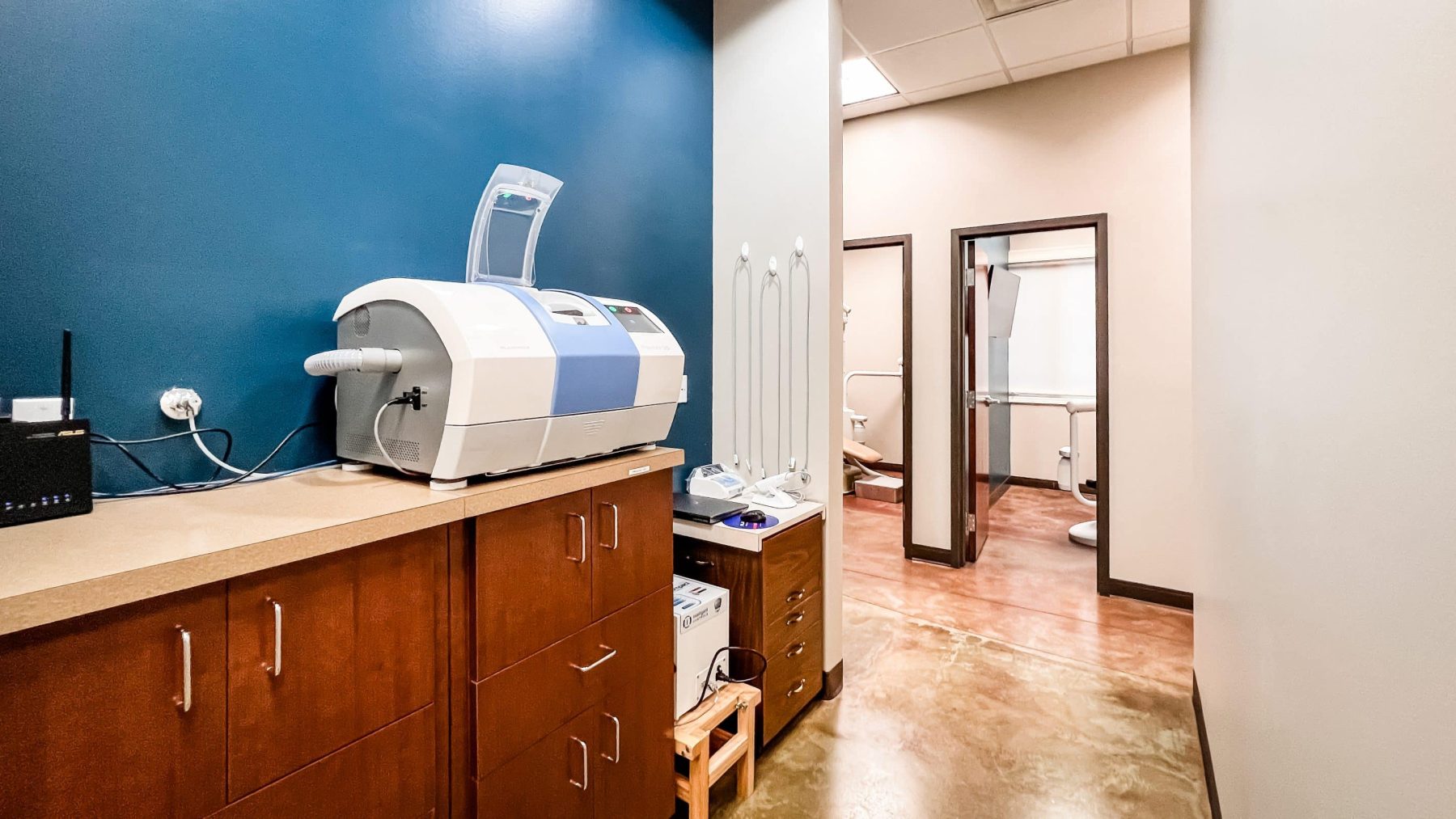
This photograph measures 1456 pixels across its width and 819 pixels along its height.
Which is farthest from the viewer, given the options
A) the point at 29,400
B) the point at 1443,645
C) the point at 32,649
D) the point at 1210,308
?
the point at 1210,308

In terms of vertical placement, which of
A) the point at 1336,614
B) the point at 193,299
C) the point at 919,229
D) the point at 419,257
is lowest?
the point at 1336,614

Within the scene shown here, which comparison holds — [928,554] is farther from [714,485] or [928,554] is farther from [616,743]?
[616,743]

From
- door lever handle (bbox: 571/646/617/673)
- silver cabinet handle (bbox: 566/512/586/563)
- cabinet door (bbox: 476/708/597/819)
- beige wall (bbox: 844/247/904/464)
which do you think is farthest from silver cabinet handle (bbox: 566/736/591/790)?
beige wall (bbox: 844/247/904/464)

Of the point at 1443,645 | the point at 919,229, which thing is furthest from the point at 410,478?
the point at 919,229

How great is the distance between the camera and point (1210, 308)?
6.16 feet

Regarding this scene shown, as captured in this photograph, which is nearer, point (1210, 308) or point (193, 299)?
point (193, 299)

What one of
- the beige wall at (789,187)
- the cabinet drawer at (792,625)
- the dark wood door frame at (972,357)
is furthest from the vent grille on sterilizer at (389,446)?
the dark wood door frame at (972,357)

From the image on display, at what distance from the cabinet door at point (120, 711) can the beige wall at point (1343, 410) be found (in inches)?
51.7

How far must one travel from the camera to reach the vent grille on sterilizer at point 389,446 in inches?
47.5

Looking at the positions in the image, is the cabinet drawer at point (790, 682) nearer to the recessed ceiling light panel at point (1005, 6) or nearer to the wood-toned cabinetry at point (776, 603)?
the wood-toned cabinetry at point (776, 603)

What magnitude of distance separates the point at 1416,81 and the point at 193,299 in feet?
6.04

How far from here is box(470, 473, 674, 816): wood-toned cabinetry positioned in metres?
1.17

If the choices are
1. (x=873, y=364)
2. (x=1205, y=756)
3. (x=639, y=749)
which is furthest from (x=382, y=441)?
(x=873, y=364)

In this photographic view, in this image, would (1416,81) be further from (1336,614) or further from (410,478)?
(410,478)
